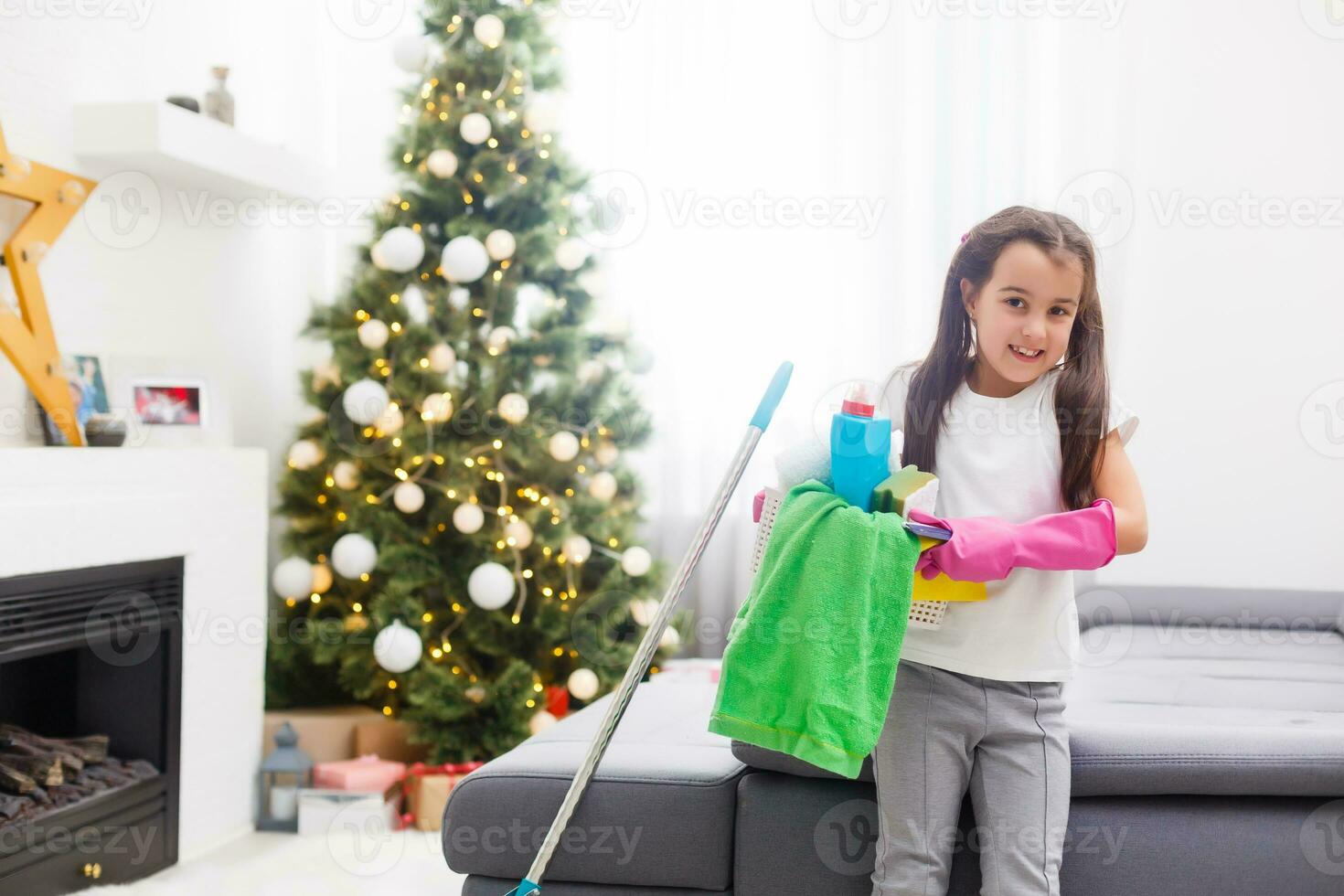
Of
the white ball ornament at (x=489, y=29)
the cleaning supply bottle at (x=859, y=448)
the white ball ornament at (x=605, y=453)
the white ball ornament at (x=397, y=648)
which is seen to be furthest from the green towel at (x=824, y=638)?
the white ball ornament at (x=489, y=29)

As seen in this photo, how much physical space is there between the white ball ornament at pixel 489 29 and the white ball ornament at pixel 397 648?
1564mm

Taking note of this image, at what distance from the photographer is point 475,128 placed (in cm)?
308

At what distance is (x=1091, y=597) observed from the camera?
11.7ft

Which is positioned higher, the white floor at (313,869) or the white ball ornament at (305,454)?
the white ball ornament at (305,454)

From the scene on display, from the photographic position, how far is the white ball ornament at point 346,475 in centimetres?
313

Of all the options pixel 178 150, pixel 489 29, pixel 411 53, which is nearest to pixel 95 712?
pixel 178 150

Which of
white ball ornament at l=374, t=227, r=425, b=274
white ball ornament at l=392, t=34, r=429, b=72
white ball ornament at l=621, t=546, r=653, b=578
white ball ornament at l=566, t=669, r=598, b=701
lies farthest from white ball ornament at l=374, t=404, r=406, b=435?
white ball ornament at l=392, t=34, r=429, b=72

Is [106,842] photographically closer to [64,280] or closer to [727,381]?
[64,280]

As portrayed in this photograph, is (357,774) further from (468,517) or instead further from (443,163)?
(443,163)

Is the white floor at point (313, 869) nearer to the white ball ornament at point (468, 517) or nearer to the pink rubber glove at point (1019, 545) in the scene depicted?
the white ball ornament at point (468, 517)

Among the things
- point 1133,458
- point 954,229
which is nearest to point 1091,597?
point 1133,458

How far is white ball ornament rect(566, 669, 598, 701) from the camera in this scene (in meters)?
3.05

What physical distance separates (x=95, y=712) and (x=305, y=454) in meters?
0.84

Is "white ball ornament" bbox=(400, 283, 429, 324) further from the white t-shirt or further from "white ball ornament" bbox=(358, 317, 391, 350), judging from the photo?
the white t-shirt
